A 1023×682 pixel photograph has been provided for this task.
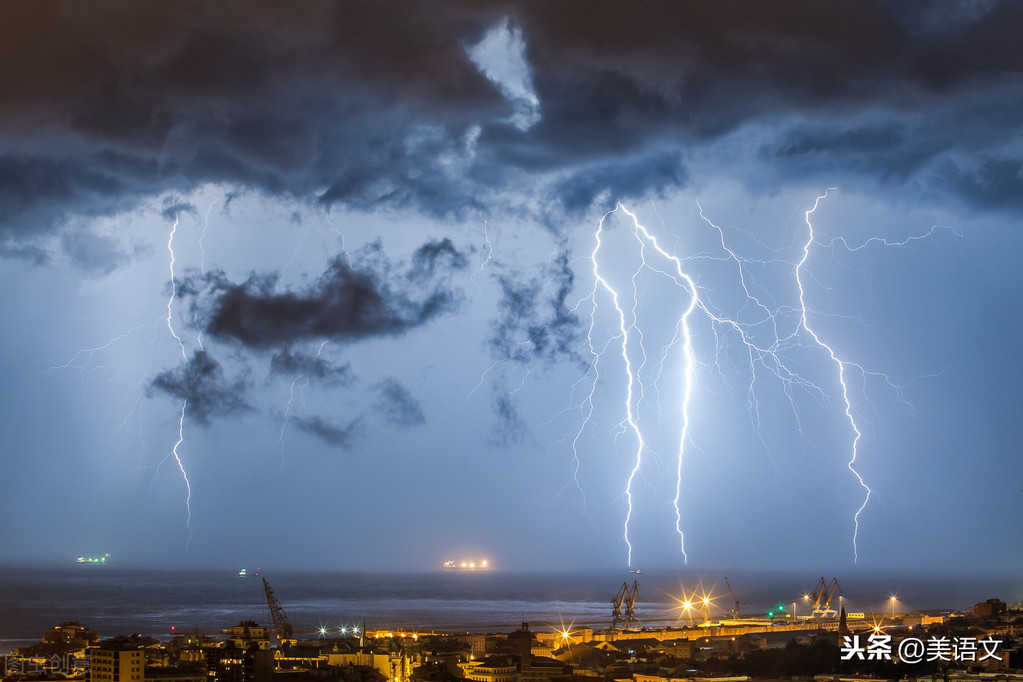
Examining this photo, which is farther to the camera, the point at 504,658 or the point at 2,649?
the point at 2,649

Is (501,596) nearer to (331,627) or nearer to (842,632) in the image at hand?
(331,627)

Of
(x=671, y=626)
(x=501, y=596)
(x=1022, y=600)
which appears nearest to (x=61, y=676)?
(x=671, y=626)
